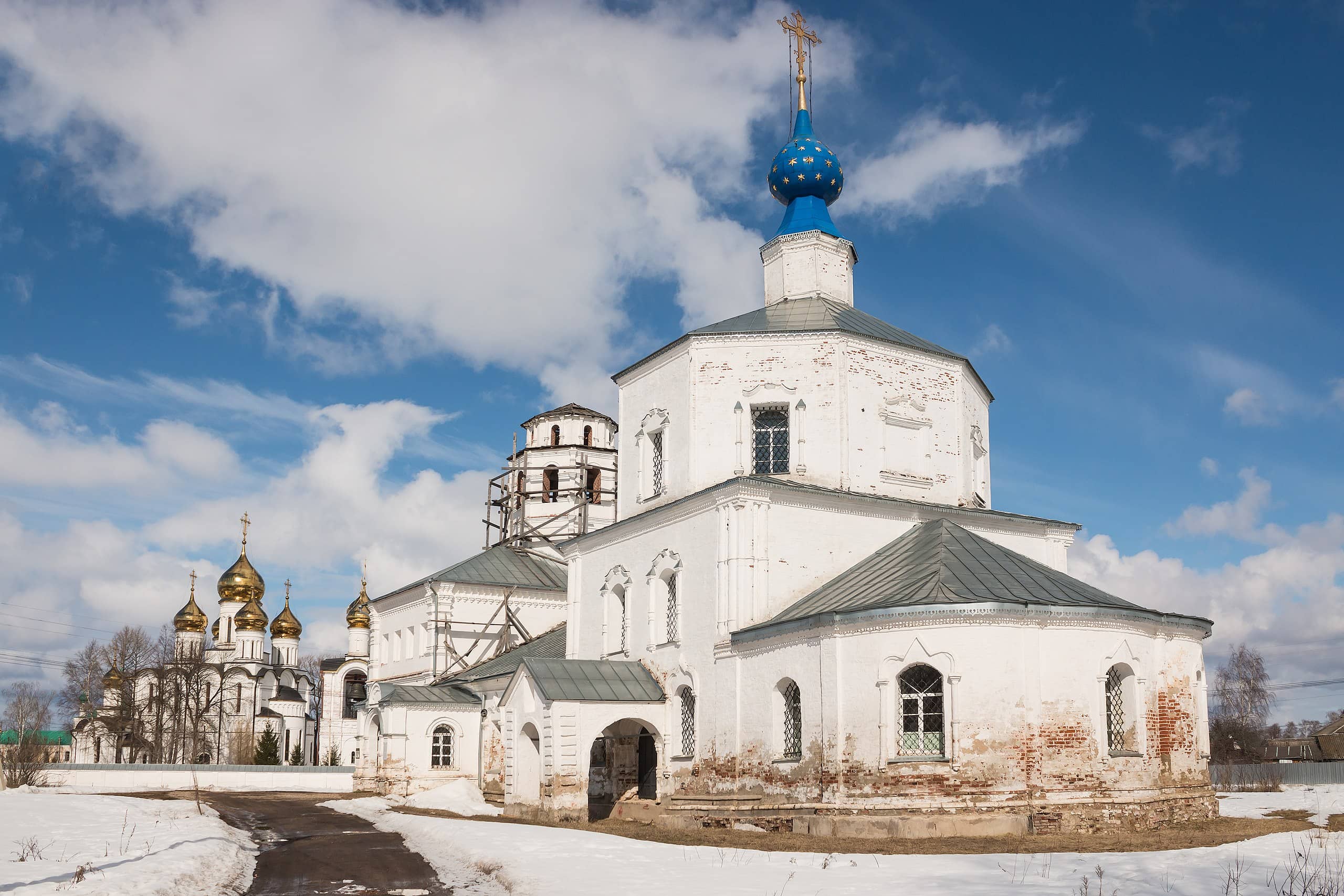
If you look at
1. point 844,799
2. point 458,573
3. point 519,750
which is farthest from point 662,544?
point 458,573

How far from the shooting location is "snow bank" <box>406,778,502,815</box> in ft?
75.4

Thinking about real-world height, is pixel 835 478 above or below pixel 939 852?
above

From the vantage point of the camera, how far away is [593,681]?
21.4 m

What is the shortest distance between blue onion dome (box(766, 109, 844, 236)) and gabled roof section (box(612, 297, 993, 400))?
6.29ft

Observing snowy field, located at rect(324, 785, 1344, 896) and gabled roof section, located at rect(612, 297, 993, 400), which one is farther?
gabled roof section, located at rect(612, 297, 993, 400)

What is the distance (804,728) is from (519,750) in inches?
247

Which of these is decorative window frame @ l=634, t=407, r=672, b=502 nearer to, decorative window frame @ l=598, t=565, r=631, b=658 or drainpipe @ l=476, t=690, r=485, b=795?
decorative window frame @ l=598, t=565, r=631, b=658

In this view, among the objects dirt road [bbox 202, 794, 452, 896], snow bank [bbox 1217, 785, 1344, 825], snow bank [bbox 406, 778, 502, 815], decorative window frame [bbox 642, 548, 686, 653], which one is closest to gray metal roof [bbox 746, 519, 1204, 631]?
decorative window frame [bbox 642, 548, 686, 653]

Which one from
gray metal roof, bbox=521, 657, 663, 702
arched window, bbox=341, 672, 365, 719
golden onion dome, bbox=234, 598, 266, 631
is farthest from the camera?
golden onion dome, bbox=234, 598, 266, 631

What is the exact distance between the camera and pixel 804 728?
58.8 feet

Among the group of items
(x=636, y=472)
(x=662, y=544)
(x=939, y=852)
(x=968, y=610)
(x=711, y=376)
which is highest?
(x=711, y=376)

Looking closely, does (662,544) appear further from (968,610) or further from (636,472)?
(968,610)

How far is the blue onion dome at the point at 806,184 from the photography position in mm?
25094

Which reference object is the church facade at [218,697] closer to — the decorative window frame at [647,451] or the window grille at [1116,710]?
the decorative window frame at [647,451]
